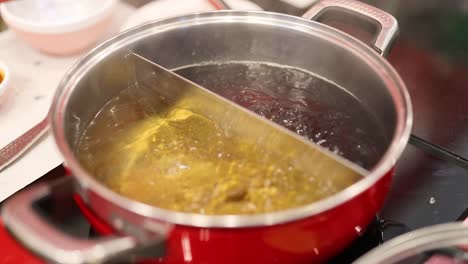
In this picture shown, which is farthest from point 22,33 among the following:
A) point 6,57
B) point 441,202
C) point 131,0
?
point 441,202

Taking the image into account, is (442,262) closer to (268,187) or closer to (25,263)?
(268,187)

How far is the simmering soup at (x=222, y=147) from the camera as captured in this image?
2.95ft

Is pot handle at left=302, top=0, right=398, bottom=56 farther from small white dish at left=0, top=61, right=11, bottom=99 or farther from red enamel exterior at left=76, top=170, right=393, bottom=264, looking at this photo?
small white dish at left=0, top=61, right=11, bottom=99

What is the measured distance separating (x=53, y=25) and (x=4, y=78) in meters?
0.20

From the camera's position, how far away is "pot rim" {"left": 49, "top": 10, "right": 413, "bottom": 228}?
72 centimetres

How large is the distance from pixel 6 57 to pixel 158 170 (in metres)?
0.89

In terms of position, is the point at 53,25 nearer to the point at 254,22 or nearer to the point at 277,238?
the point at 254,22

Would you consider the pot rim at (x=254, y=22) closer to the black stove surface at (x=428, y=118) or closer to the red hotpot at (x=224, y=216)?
the red hotpot at (x=224, y=216)

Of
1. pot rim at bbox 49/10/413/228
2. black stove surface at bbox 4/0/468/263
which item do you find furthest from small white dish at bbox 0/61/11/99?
pot rim at bbox 49/10/413/228

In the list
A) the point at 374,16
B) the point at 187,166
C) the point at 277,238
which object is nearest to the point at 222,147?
the point at 187,166

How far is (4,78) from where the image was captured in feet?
4.51

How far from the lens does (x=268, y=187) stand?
92 cm

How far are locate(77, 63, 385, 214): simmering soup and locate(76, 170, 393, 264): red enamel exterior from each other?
90 millimetres

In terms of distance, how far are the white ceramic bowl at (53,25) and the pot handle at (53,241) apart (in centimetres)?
81
